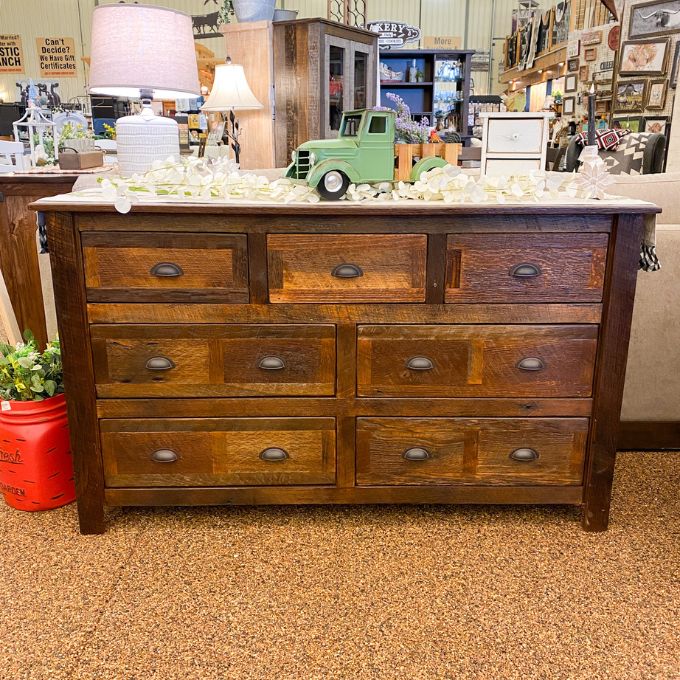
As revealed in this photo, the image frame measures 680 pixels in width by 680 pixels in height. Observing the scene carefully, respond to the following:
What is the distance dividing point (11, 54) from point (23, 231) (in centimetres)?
1520

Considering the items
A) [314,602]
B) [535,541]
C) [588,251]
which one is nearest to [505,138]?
[588,251]

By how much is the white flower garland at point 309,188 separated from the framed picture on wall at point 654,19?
5.37 meters

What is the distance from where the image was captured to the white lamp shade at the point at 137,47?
243 centimetres

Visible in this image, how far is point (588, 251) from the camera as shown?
1959 mm

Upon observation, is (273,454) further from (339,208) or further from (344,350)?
(339,208)

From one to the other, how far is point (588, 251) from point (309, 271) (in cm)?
85

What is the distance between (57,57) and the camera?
51.1ft

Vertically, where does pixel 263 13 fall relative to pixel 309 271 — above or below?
above

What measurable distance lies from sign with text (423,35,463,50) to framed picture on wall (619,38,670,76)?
855 cm

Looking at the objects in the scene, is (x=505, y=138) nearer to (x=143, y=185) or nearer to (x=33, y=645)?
(x=143, y=185)

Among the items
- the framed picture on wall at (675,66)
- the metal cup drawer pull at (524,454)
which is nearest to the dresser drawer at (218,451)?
the metal cup drawer pull at (524,454)

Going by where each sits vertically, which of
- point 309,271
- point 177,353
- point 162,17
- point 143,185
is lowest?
A: point 177,353

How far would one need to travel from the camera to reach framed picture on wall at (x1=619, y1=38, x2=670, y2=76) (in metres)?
6.43

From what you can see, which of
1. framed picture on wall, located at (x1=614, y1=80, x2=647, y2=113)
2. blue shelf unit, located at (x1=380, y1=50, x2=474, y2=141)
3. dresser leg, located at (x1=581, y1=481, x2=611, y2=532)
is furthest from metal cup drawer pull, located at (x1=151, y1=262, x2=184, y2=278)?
blue shelf unit, located at (x1=380, y1=50, x2=474, y2=141)
